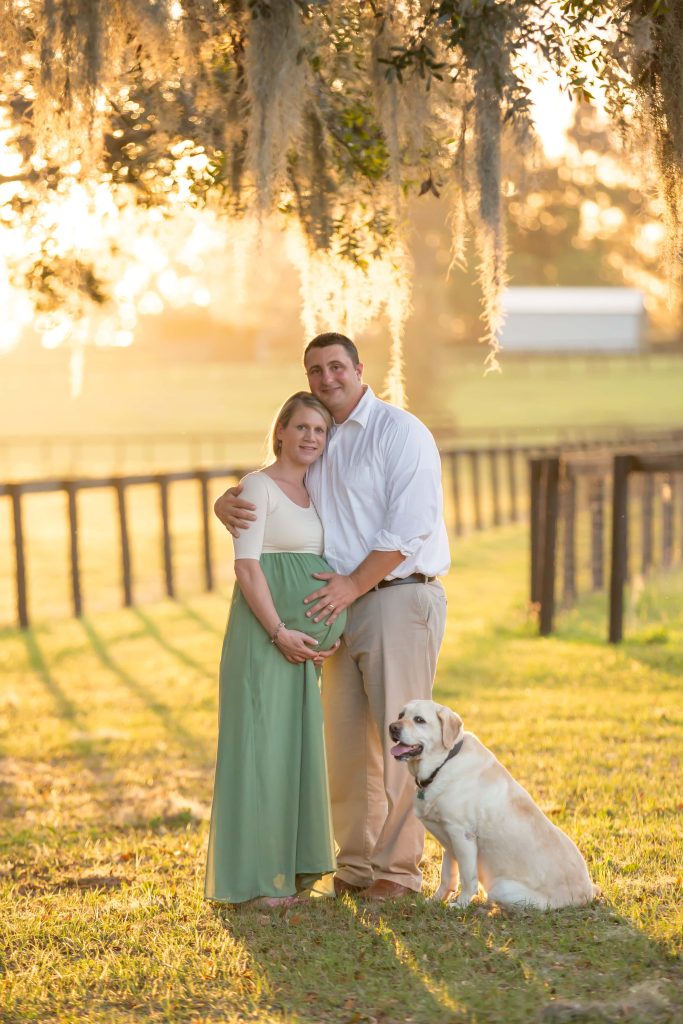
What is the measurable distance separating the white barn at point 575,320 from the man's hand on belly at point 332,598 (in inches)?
2398

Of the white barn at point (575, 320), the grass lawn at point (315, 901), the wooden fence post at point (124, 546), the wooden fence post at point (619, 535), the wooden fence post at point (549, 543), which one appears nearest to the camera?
the grass lawn at point (315, 901)

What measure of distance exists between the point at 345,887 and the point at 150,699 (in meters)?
4.43

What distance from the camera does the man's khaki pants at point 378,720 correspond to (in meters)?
5.17

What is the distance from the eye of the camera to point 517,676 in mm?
9703

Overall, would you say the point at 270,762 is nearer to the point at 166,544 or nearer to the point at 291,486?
the point at 291,486

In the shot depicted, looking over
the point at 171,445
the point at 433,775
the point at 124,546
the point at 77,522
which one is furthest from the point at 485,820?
the point at 171,445

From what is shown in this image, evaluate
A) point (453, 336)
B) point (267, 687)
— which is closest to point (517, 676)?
point (267, 687)

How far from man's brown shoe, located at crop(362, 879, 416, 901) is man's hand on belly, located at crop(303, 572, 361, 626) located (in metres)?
0.99

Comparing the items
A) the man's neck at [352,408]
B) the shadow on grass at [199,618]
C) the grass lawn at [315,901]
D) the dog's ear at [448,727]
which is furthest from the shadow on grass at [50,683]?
the dog's ear at [448,727]

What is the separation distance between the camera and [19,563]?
485 inches

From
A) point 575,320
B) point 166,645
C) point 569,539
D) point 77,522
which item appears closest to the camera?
point 166,645

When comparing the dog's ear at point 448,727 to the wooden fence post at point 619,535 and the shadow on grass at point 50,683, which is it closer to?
the shadow on grass at point 50,683

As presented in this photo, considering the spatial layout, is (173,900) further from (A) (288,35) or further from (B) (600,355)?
(B) (600,355)

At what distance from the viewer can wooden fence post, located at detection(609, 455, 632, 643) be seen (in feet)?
33.6
